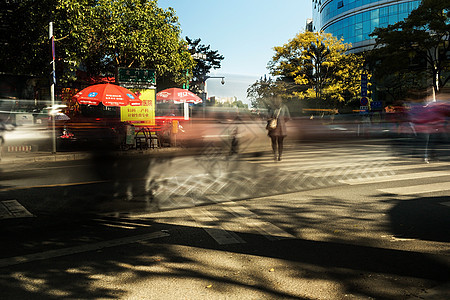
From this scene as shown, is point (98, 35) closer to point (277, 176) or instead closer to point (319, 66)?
point (277, 176)

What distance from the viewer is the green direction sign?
16.9 meters

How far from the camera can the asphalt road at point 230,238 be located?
3438 mm

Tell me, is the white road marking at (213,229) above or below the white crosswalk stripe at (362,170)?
below

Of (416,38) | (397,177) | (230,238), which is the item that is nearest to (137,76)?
(397,177)

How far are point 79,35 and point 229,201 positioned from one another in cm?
1455

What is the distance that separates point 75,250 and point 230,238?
Answer: 1.77 m

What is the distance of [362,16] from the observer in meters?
55.0

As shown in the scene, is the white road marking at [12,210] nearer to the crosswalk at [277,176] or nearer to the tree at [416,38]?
the crosswalk at [277,176]

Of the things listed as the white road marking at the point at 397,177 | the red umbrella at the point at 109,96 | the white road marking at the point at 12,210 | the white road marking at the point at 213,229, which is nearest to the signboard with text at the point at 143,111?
the red umbrella at the point at 109,96

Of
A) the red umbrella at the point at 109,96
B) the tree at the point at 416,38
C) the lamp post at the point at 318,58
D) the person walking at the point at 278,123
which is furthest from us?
the lamp post at the point at 318,58

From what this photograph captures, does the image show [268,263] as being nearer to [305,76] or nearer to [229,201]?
[229,201]

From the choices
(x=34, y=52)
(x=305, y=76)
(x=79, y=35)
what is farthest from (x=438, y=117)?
(x=305, y=76)

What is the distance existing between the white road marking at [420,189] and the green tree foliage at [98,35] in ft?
47.7

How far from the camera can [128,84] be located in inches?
670
